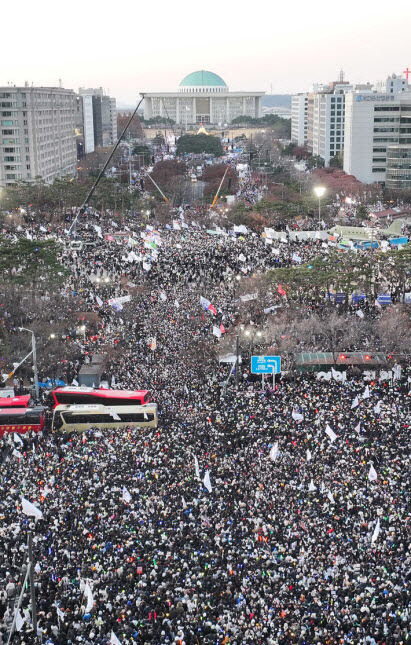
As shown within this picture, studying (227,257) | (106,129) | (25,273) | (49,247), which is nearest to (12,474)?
(25,273)

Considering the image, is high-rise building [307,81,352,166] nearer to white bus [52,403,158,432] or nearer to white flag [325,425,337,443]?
white bus [52,403,158,432]

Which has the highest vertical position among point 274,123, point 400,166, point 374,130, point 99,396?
point 274,123

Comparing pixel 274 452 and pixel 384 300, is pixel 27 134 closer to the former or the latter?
pixel 384 300

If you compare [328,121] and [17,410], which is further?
[328,121]

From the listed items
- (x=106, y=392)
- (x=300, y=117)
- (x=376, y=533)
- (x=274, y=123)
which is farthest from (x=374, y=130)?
(x=274, y=123)

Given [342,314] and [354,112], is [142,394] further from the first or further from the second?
[354,112]

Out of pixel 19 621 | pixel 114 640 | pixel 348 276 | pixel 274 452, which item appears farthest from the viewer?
pixel 348 276
